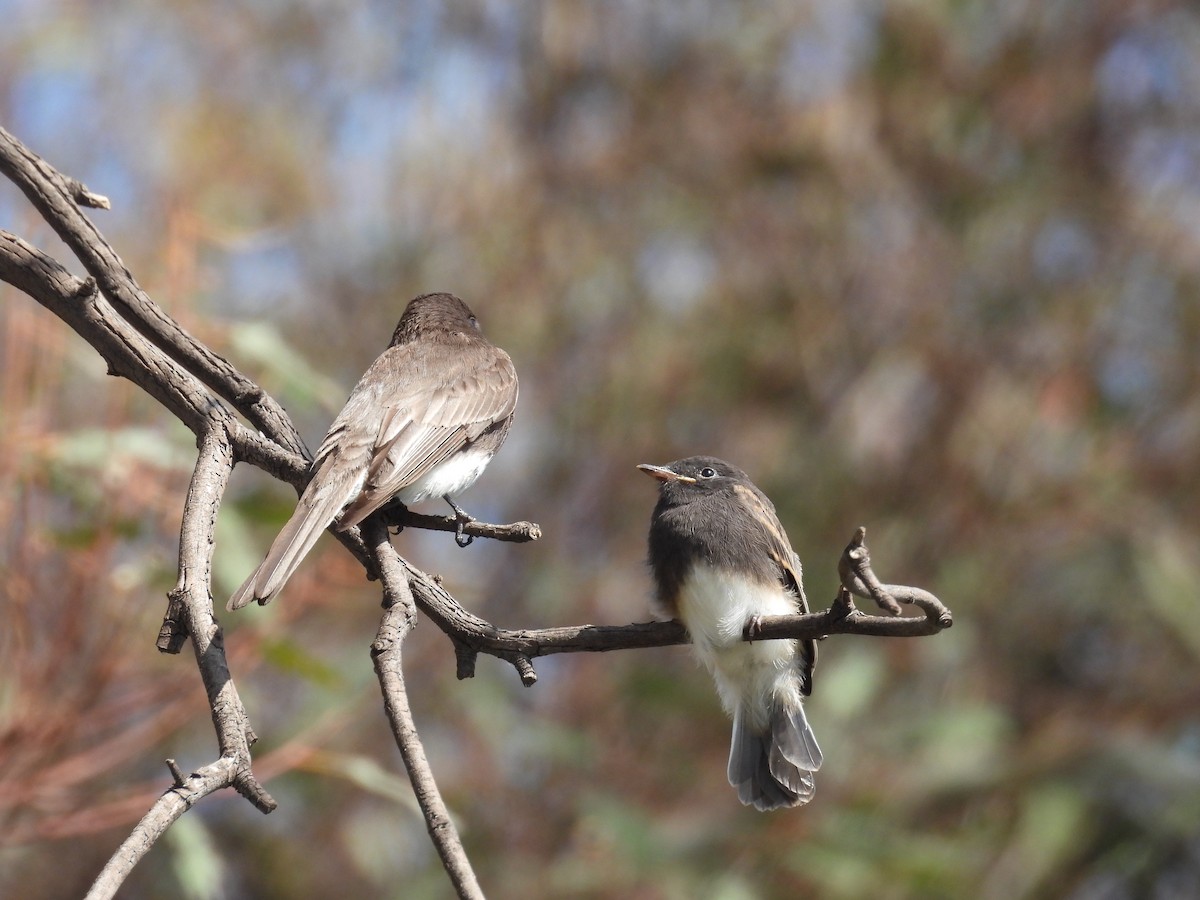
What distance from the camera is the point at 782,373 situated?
9031mm

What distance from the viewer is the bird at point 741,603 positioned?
12.2 feet

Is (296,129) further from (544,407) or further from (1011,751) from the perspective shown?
(1011,751)

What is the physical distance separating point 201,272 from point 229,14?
606cm

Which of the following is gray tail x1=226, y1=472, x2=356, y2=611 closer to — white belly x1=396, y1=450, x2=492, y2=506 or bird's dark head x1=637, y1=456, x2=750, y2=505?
white belly x1=396, y1=450, x2=492, y2=506

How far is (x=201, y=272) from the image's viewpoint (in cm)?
471

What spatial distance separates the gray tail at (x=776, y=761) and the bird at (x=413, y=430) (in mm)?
1002

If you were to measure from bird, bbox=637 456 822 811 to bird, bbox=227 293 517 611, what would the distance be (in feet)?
1.87

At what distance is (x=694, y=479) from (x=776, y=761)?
2.72 feet

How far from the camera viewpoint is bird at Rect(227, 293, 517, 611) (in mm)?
3023

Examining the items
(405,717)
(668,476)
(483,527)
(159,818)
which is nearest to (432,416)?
(668,476)

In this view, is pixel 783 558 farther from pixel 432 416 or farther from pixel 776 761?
pixel 432 416

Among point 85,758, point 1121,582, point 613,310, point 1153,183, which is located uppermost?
point 1153,183

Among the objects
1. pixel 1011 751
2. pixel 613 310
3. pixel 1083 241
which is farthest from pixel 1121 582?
pixel 613 310

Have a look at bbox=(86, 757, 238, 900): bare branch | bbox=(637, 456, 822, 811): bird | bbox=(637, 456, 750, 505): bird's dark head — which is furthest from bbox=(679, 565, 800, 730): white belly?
bbox=(86, 757, 238, 900): bare branch
